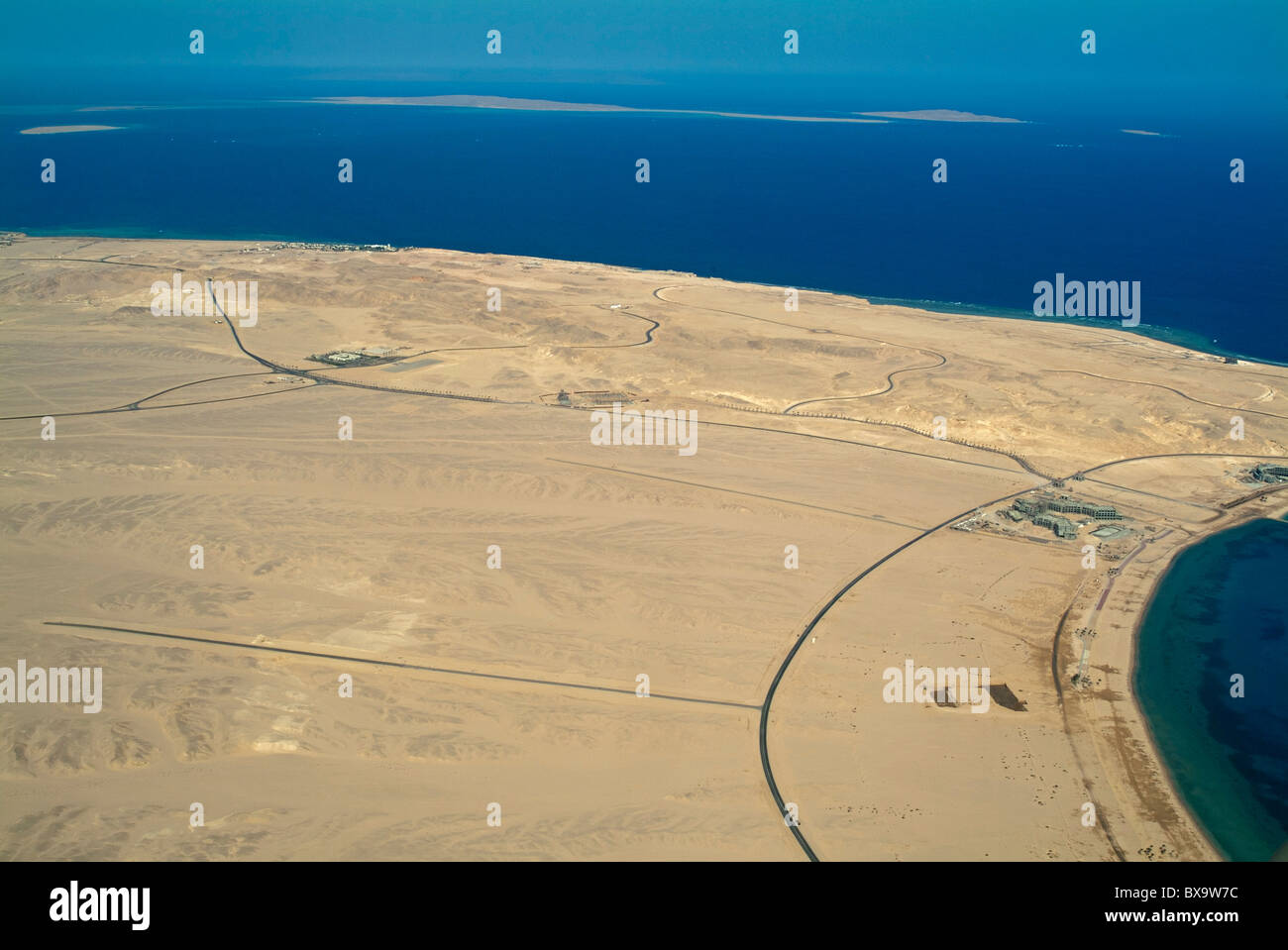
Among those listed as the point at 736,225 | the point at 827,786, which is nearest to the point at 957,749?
the point at 827,786

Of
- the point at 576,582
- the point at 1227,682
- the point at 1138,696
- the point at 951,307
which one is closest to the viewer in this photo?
the point at 1138,696

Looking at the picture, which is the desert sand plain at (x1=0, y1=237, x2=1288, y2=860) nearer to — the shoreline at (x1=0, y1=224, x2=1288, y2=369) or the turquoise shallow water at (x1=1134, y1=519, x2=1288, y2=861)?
the turquoise shallow water at (x1=1134, y1=519, x2=1288, y2=861)

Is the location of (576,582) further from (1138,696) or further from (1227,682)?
(1227,682)

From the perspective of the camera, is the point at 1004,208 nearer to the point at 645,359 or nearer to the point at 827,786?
the point at 645,359

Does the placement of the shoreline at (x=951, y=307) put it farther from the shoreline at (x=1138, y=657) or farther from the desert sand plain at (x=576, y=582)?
the shoreline at (x=1138, y=657)

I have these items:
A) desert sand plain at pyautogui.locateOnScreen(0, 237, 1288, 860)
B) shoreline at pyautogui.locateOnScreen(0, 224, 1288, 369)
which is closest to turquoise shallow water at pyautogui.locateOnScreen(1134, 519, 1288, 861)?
desert sand plain at pyautogui.locateOnScreen(0, 237, 1288, 860)

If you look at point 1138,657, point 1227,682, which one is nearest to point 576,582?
point 1138,657

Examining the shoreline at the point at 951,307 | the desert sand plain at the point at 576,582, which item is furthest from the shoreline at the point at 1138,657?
the shoreline at the point at 951,307
